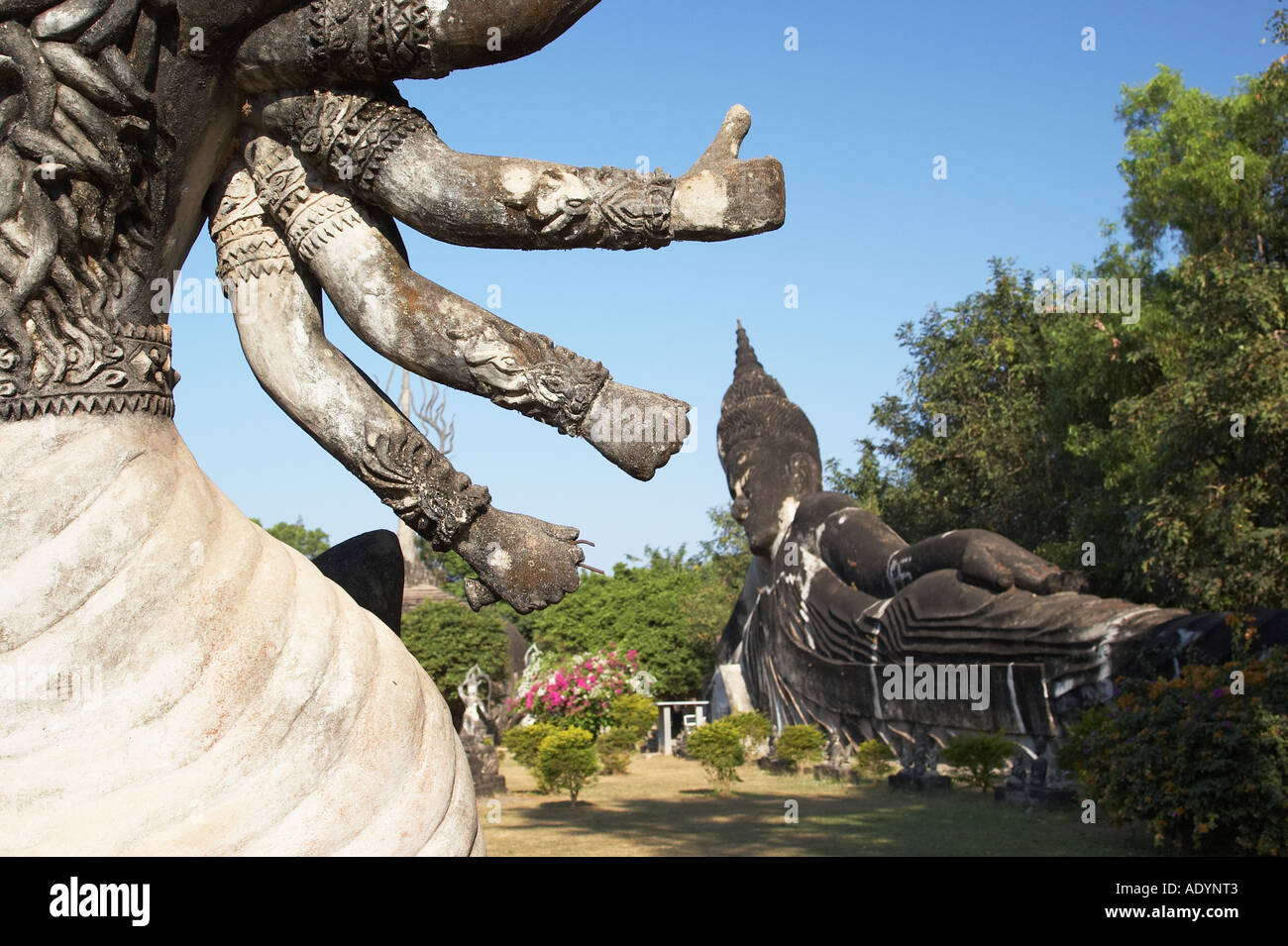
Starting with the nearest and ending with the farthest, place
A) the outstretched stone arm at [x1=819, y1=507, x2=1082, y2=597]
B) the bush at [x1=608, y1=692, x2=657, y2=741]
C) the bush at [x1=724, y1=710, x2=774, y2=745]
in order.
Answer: the outstretched stone arm at [x1=819, y1=507, x2=1082, y2=597] < the bush at [x1=724, y1=710, x2=774, y2=745] < the bush at [x1=608, y1=692, x2=657, y2=741]

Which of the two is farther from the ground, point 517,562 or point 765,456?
point 765,456

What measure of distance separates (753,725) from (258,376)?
12.0 meters

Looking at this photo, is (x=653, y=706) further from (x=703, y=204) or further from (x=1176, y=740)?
(x=703, y=204)

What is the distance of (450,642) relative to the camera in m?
18.3

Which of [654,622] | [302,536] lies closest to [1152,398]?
[654,622]

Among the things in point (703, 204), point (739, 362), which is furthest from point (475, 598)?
point (739, 362)

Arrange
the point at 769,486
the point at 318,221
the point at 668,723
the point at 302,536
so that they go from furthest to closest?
the point at 302,536
the point at 668,723
the point at 769,486
the point at 318,221

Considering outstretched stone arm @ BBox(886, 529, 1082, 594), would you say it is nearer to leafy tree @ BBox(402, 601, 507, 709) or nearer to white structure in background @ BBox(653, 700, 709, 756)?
white structure in background @ BBox(653, 700, 709, 756)

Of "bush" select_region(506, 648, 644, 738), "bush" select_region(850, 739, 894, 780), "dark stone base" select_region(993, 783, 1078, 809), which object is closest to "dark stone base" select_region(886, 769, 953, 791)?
"bush" select_region(850, 739, 894, 780)

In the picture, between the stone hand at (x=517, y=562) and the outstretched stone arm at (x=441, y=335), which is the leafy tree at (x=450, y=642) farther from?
the outstretched stone arm at (x=441, y=335)

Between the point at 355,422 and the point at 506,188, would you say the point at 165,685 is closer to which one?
the point at 355,422

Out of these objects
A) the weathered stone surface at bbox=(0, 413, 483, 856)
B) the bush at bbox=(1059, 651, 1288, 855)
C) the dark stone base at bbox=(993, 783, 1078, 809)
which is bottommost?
Result: the dark stone base at bbox=(993, 783, 1078, 809)

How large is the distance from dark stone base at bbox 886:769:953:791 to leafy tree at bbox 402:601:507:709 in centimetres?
862

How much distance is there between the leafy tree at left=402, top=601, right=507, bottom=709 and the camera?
59.7 feet
